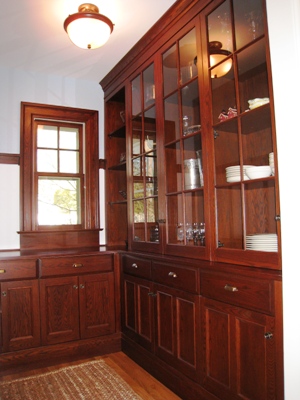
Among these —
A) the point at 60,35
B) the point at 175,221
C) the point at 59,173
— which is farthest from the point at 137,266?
the point at 60,35

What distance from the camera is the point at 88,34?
2.51 meters

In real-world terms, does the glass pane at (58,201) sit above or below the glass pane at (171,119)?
below

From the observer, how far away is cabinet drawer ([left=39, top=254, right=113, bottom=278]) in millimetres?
2926

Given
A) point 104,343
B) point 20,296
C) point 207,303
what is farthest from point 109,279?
point 207,303

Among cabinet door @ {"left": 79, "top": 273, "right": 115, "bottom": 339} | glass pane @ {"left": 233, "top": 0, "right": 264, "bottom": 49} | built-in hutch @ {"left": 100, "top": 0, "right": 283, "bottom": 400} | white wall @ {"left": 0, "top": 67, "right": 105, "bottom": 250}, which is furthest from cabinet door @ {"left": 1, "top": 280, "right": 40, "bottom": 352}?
glass pane @ {"left": 233, "top": 0, "right": 264, "bottom": 49}

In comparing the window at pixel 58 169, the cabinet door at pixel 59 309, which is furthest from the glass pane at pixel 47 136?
the cabinet door at pixel 59 309

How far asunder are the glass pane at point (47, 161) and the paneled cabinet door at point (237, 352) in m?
2.30

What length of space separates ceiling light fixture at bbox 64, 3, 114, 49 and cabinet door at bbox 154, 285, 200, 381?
6.23 feet

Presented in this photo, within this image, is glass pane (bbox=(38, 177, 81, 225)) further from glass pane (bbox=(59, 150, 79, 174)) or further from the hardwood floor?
the hardwood floor

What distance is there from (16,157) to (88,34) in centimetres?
151

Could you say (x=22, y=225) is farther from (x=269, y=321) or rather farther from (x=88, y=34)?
(x=269, y=321)

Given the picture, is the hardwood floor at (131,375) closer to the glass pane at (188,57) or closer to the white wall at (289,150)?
the white wall at (289,150)

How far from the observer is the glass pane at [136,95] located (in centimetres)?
302

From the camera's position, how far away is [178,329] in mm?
2301
